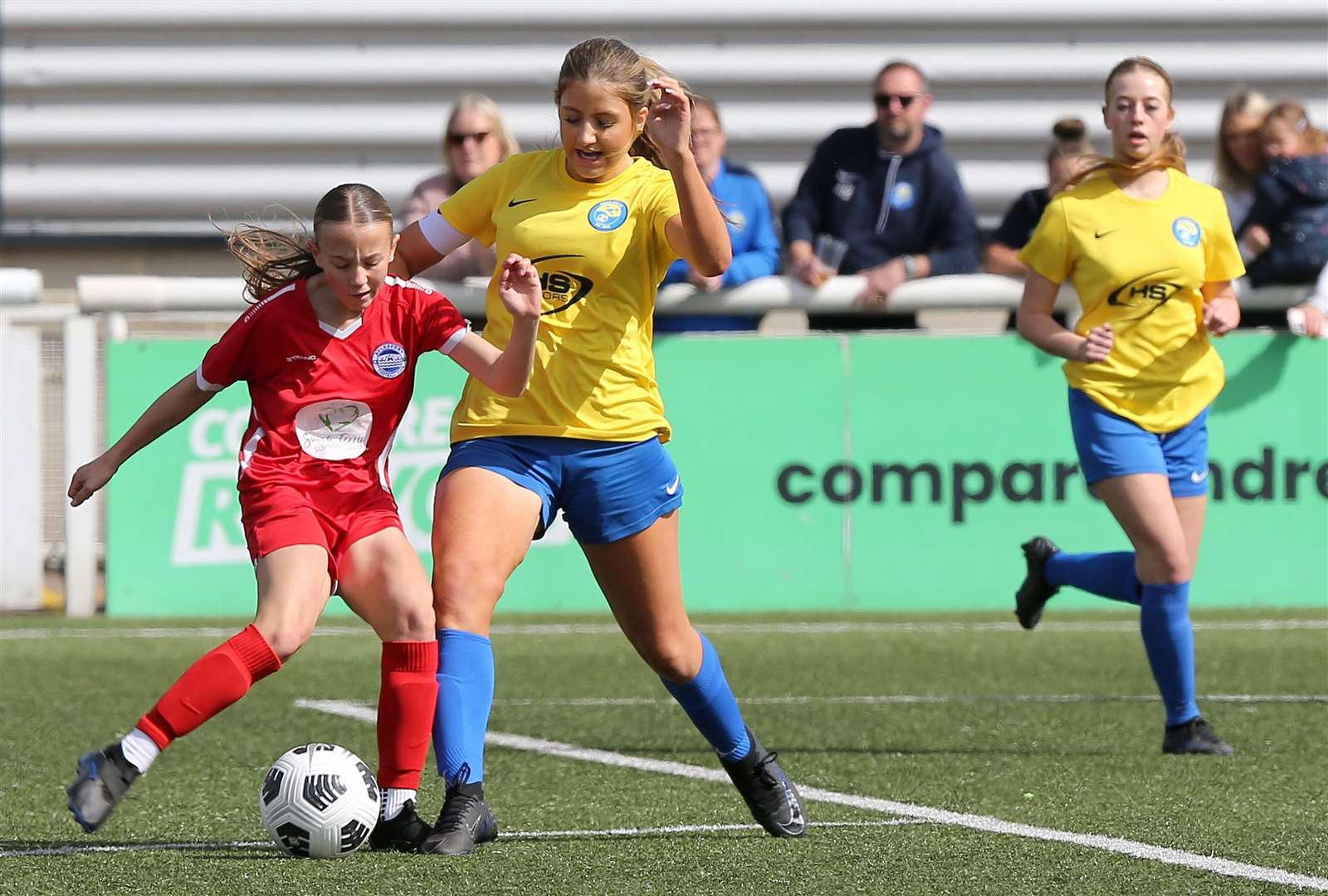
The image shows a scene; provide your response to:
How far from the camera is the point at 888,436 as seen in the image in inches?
405

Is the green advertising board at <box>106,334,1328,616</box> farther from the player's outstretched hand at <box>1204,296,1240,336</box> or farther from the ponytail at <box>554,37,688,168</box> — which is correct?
the ponytail at <box>554,37,688,168</box>

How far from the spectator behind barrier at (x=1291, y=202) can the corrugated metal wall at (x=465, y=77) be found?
4.05 meters

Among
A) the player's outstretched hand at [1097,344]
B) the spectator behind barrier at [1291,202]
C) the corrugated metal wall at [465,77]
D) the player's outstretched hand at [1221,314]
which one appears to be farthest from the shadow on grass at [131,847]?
the corrugated metal wall at [465,77]

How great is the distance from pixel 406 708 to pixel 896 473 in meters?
5.55

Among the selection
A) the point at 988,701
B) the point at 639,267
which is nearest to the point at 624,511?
the point at 639,267

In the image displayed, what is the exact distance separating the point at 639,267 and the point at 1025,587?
10.1 ft

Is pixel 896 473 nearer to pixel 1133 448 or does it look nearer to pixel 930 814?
pixel 1133 448

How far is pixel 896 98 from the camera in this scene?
32.9ft

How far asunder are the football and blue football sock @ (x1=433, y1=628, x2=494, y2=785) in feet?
0.64

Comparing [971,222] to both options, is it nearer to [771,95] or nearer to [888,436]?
[888,436]

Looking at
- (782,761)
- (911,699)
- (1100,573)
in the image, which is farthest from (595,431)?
(911,699)

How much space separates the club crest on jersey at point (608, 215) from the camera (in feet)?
16.9

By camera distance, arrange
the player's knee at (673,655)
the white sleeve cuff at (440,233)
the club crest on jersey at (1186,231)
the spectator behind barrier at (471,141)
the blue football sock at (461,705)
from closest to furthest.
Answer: the blue football sock at (461,705) → the player's knee at (673,655) → the white sleeve cuff at (440,233) → the club crest on jersey at (1186,231) → the spectator behind barrier at (471,141)

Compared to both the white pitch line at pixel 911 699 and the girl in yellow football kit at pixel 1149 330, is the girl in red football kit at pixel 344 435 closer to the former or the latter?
the girl in yellow football kit at pixel 1149 330
